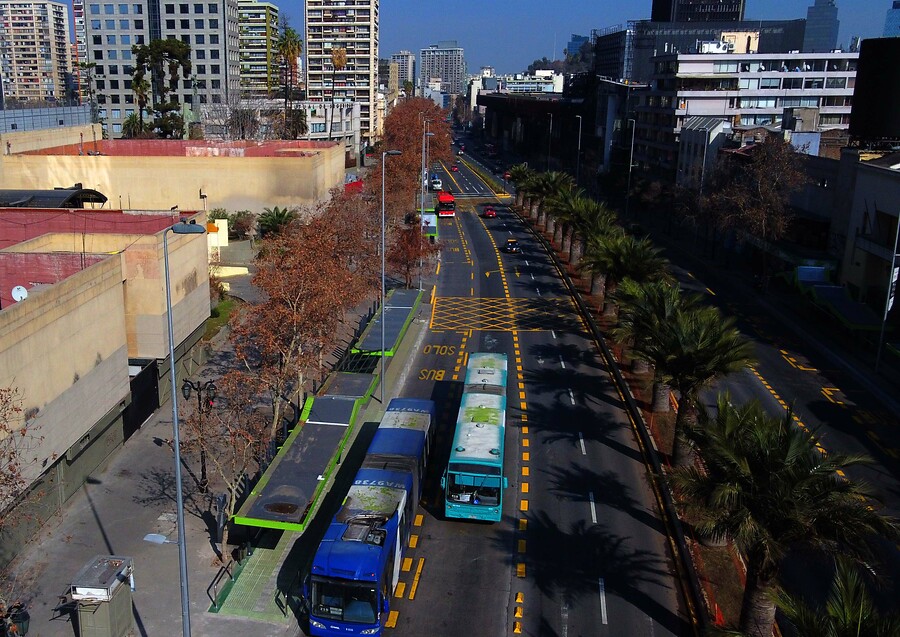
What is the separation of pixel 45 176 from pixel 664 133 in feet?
222

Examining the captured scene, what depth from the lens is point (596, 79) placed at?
12188cm

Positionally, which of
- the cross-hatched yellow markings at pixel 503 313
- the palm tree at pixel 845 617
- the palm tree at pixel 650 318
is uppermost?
the palm tree at pixel 650 318

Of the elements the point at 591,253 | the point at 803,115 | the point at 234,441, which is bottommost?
the point at 234,441

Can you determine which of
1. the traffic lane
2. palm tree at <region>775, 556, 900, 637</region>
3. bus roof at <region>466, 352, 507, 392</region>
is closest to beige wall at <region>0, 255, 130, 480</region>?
bus roof at <region>466, 352, 507, 392</region>

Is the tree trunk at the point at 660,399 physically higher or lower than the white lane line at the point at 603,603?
higher

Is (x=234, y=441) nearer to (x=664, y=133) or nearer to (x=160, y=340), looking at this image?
(x=160, y=340)

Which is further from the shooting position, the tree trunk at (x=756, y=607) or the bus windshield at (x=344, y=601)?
the bus windshield at (x=344, y=601)

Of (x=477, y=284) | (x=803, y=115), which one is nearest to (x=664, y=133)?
(x=803, y=115)

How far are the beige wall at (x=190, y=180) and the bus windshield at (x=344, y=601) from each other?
57.0 metres

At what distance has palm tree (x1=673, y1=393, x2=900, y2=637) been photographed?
1816 centimetres

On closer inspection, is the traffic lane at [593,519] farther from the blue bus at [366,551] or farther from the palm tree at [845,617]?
the palm tree at [845,617]

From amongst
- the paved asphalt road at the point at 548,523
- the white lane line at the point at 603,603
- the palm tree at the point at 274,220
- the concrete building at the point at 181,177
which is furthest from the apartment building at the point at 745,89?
the white lane line at the point at 603,603

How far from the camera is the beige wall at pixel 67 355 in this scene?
24.5m

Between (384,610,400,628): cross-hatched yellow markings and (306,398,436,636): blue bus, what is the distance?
1.22 ft
